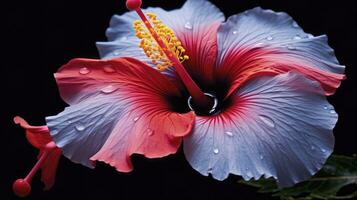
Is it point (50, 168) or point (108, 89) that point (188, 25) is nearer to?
point (108, 89)

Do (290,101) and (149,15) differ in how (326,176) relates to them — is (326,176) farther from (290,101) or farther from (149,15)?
(149,15)

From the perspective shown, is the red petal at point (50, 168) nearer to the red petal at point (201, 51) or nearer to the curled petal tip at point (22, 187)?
the curled petal tip at point (22, 187)

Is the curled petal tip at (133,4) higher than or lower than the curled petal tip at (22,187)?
higher

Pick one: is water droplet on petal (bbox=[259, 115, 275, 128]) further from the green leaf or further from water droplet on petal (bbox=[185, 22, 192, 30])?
water droplet on petal (bbox=[185, 22, 192, 30])

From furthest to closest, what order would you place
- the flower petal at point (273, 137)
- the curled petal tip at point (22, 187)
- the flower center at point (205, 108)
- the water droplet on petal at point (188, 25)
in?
the water droplet on petal at point (188, 25) → the flower center at point (205, 108) → the curled petal tip at point (22, 187) → the flower petal at point (273, 137)

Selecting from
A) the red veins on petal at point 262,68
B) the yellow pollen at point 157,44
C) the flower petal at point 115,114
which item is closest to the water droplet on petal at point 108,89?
the flower petal at point 115,114

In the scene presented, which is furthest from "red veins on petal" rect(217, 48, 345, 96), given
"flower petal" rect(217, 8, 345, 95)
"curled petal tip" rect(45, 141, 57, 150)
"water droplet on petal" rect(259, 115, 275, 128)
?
"curled petal tip" rect(45, 141, 57, 150)

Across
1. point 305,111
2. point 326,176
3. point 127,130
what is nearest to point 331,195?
point 326,176

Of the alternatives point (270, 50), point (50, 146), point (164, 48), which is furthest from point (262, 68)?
point (50, 146)
